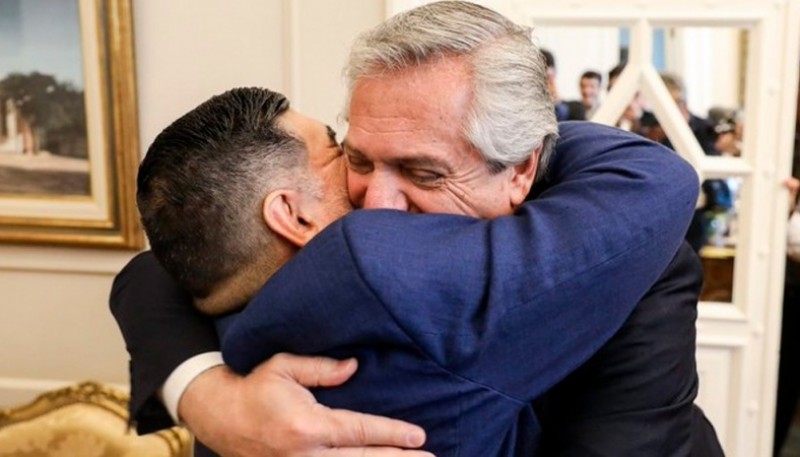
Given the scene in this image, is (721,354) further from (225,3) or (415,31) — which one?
(415,31)

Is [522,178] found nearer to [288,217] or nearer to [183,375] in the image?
[288,217]

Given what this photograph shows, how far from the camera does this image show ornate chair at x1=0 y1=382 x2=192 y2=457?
6.22ft

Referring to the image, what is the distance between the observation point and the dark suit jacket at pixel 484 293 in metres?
0.73

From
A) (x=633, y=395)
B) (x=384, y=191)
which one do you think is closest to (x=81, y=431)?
(x=384, y=191)

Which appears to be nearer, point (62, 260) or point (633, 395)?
point (633, 395)


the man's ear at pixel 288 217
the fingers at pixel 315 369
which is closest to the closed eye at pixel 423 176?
Answer: the man's ear at pixel 288 217

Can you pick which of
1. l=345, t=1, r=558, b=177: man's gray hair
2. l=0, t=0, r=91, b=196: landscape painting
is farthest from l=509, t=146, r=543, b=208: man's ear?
l=0, t=0, r=91, b=196: landscape painting

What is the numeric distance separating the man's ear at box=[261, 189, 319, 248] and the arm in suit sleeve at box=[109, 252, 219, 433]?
0.18 m

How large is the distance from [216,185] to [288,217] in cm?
8

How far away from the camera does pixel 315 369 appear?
79 cm

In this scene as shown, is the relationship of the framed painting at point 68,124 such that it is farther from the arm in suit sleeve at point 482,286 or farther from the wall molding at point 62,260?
the arm in suit sleeve at point 482,286

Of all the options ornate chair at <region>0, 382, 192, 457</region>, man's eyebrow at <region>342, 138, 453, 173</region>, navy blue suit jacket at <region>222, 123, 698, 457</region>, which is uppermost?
man's eyebrow at <region>342, 138, 453, 173</region>

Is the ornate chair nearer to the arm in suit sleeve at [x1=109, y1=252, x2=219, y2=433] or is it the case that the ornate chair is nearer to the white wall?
the white wall

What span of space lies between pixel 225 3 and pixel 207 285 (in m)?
1.38
